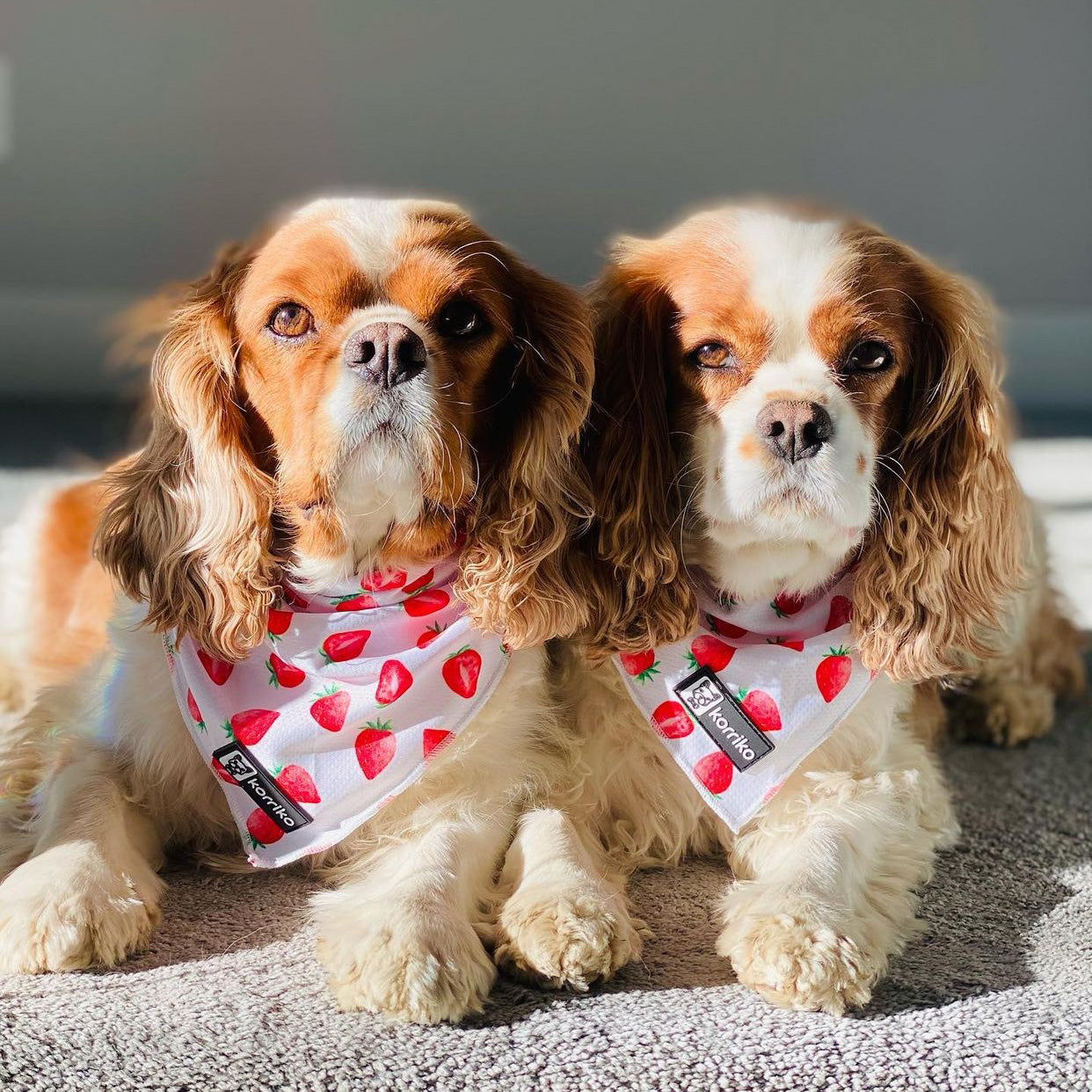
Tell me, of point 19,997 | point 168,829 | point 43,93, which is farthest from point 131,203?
point 19,997

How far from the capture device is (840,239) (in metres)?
1.96

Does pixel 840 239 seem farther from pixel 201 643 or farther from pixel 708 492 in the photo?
pixel 201 643

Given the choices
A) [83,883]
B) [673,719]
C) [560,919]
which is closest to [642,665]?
[673,719]

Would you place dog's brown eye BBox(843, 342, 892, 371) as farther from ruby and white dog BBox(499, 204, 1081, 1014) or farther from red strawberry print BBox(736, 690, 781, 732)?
red strawberry print BBox(736, 690, 781, 732)

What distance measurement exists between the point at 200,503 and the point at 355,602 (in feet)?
0.80

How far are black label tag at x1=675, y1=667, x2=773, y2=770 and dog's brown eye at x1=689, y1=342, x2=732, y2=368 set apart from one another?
1.44 feet

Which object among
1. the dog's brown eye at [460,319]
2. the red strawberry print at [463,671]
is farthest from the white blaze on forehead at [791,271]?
the red strawberry print at [463,671]

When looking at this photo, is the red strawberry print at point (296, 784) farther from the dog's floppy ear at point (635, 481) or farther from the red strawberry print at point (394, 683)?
the dog's floppy ear at point (635, 481)

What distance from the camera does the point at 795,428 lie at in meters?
1.83

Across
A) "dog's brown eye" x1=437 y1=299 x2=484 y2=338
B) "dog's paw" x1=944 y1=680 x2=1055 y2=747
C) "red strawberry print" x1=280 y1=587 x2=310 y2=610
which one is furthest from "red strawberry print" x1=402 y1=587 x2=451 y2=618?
"dog's paw" x1=944 y1=680 x2=1055 y2=747

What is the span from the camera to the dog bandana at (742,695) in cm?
207

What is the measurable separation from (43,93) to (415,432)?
517cm

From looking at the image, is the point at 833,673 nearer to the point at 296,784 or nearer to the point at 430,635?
the point at 430,635

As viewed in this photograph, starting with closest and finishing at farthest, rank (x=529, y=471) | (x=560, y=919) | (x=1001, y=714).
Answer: (x=560, y=919)
(x=529, y=471)
(x=1001, y=714)
